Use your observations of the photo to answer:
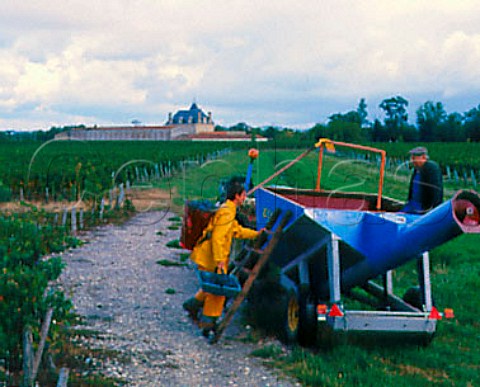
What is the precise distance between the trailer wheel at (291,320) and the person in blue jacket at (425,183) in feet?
5.93

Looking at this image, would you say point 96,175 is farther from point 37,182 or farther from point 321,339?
point 321,339

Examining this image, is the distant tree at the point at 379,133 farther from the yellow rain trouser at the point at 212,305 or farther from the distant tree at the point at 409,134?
the yellow rain trouser at the point at 212,305

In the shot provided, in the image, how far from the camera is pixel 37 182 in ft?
72.3

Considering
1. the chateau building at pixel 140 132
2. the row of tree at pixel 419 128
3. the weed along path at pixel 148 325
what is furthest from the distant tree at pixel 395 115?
the weed along path at pixel 148 325

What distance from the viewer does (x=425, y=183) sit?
7.37 metres

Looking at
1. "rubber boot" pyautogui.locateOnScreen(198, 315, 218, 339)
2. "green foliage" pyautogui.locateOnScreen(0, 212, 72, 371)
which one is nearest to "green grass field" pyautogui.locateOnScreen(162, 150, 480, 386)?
"rubber boot" pyautogui.locateOnScreen(198, 315, 218, 339)

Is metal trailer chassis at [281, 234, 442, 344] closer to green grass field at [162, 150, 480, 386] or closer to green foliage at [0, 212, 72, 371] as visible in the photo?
green grass field at [162, 150, 480, 386]

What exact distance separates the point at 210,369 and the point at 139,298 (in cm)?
304

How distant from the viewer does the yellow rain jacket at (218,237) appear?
23.8 ft

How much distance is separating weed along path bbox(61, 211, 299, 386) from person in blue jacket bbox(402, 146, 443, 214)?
2631 millimetres

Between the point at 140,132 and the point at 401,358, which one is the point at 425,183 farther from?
the point at 140,132

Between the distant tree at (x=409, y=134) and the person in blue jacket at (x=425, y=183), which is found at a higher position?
the distant tree at (x=409, y=134)

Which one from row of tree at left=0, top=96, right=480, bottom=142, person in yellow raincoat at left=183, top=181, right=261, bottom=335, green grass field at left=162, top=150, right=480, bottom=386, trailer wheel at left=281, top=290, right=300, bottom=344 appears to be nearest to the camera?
green grass field at left=162, top=150, right=480, bottom=386

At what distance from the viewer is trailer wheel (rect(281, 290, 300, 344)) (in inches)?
282
